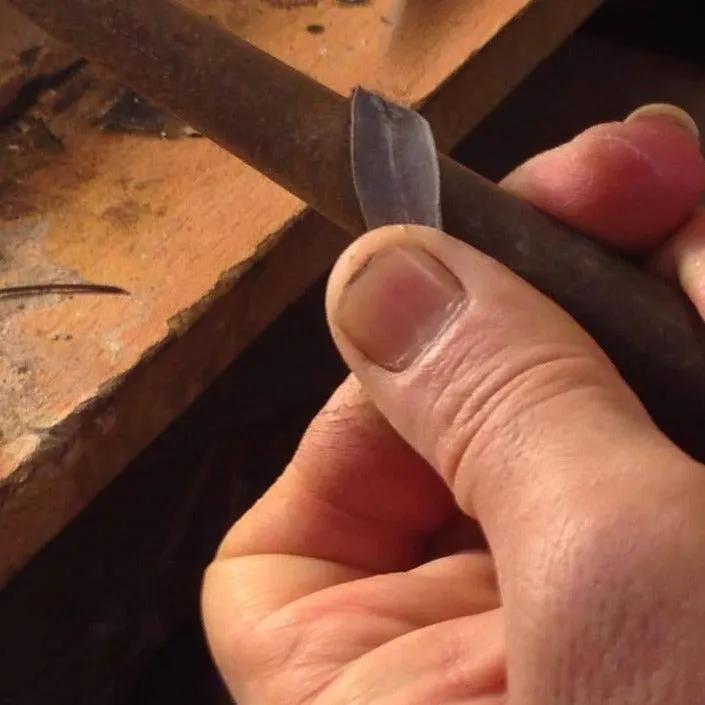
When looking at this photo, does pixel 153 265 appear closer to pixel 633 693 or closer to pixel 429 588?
pixel 429 588

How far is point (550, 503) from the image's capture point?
374mm

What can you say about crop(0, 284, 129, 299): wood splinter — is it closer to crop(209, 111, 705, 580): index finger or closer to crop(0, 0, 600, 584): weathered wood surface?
crop(0, 0, 600, 584): weathered wood surface

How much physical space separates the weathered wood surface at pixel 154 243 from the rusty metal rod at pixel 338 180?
169 millimetres

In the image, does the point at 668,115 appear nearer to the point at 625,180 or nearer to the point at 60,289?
the point at 625,180

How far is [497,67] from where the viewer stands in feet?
2.42

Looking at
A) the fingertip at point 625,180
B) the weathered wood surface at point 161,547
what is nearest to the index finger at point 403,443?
the fingertip at point 625,180

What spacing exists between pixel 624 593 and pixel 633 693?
0.03 m

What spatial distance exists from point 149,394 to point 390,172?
8.6 inches

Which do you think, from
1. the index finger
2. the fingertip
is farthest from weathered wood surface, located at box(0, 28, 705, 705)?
the fingertip

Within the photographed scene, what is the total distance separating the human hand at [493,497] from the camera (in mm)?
358

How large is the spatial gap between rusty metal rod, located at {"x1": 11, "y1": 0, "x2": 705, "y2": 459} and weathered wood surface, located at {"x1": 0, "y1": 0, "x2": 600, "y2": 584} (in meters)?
0.17

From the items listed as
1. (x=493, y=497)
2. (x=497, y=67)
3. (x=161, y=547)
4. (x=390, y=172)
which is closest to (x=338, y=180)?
(x=390, y=172)

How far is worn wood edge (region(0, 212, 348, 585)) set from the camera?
1.77ft

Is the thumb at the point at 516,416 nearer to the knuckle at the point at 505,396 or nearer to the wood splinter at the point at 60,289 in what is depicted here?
the knuckle at the point at 505,396
